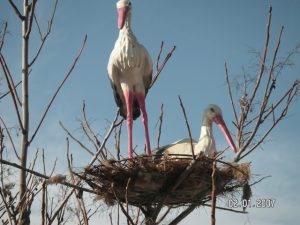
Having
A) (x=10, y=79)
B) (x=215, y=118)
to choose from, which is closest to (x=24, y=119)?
(x=10, y=79)

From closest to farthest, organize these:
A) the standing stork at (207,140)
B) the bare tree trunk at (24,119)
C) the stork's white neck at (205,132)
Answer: the bare tree trunk at (24,119)
the standing stork at (207,140)
the stork's white neck at (205,132)

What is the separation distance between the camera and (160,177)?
323 cm

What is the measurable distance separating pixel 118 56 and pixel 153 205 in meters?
1.34

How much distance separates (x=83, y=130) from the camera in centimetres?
448

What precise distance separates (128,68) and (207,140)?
0.95m

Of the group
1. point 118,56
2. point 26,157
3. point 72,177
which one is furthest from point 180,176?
point 118,56

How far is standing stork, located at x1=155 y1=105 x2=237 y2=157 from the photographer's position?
3885 millimetres

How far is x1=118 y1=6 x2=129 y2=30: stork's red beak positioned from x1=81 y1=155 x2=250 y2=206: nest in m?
1.37

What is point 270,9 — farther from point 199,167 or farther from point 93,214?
point 93,214

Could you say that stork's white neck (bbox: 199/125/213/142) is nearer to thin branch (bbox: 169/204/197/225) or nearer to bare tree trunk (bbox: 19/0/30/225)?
Result: thin branch (bbox: 169/204/197/225)

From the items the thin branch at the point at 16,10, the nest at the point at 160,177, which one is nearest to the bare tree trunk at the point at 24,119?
the thin branch at the point at 16,10

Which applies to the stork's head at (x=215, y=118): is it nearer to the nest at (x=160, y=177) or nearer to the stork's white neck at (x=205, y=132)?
the stork's white neck at (x=205, y=132)

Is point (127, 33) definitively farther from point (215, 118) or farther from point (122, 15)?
point (215, 118)

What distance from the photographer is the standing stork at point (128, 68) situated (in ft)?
13.0
